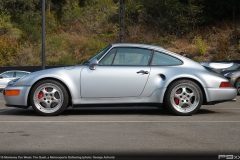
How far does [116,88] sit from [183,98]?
47.8 inches

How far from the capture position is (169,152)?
6.14 metres

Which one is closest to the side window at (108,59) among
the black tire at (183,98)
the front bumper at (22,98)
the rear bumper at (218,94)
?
the black tire at (183,98)

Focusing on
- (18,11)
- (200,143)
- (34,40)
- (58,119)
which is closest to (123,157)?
(200,143)

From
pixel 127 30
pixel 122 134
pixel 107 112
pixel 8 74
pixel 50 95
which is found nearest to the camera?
pixel 122 134

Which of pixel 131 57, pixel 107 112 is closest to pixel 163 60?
pixel 131 57

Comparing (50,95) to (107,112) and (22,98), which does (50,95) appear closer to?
(22,98)

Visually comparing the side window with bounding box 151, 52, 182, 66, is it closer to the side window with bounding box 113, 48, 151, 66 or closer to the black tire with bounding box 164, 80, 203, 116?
the side window with bounding box 113, 48, 151, 66

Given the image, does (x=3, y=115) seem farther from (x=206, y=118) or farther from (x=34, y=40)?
(x=34, y=40)

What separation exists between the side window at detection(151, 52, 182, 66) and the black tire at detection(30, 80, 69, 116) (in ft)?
5.74

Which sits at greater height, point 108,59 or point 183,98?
point 108,59

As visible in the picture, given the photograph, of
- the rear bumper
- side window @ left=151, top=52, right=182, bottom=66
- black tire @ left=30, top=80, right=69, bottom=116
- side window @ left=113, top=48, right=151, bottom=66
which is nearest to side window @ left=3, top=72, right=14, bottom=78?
black tire @ left=30, top=80, right=69, bottom=116

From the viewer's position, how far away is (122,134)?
7.40 m

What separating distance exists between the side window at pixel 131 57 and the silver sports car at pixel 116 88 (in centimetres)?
7

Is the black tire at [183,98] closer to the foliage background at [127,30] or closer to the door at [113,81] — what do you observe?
the door at [113,81]
